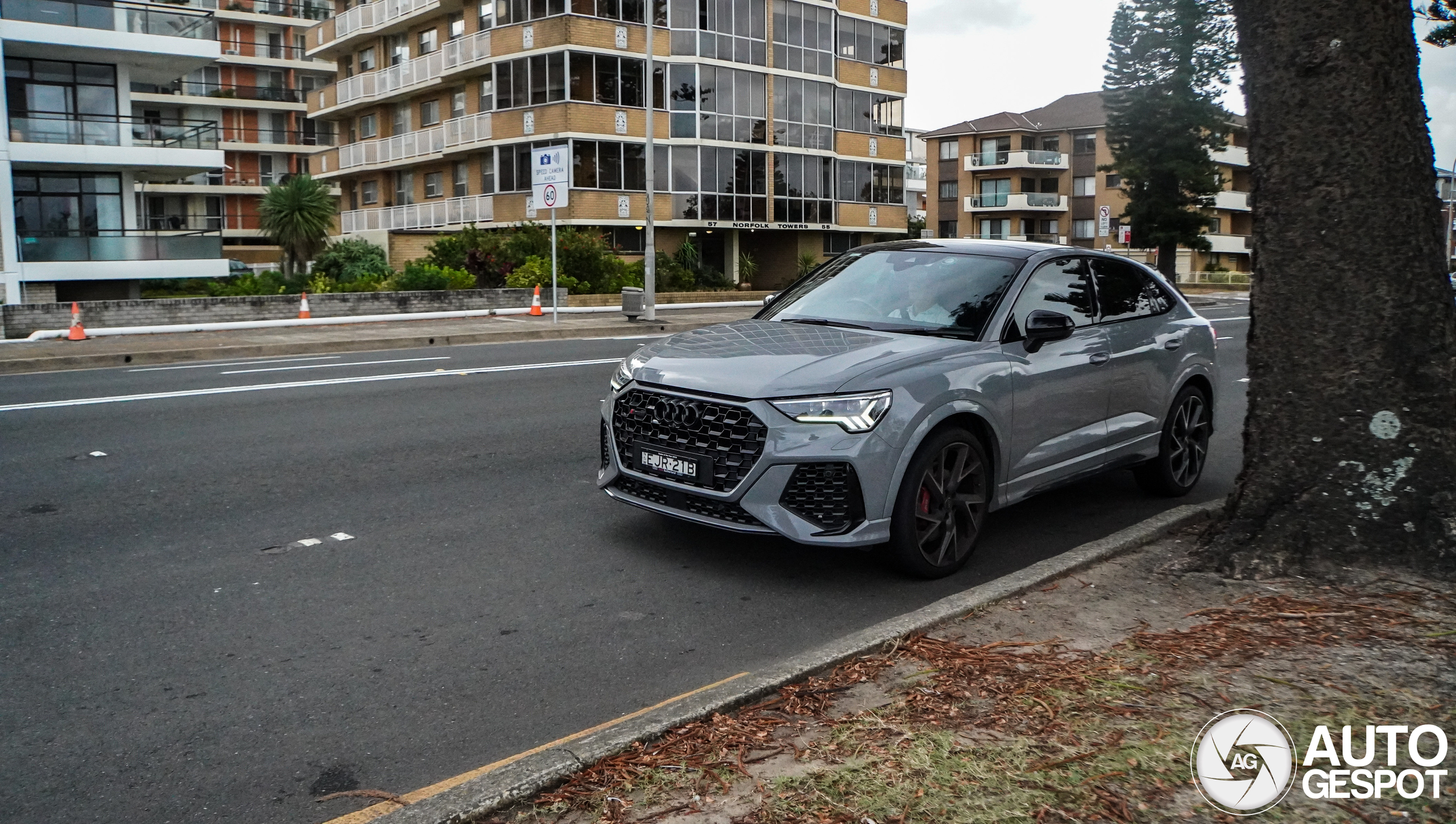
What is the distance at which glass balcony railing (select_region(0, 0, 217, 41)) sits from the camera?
3148 cm

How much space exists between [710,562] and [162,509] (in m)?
3.63

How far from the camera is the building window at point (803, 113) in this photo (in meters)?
44.7

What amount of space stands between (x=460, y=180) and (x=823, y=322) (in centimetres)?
4217

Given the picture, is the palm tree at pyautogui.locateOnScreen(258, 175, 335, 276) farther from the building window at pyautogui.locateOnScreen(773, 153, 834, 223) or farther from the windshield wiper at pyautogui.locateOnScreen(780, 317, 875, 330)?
the windshield wiper at pyautogui.locateOnScreen(780, 317, 875, 330)

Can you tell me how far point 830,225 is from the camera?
46.8 metres

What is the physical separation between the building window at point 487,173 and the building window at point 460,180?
111 centimetres

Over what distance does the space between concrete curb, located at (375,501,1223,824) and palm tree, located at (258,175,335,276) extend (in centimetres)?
3942

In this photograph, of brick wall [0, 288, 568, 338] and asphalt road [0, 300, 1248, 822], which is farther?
brick wall [0, 288, 568, 338]

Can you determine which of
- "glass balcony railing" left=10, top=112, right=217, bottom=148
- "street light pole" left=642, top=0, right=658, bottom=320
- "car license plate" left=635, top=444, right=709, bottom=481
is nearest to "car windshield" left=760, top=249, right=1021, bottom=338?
"car license plate" left=635, top=444, right=709, bottom=481

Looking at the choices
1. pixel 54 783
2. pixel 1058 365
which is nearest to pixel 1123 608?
pixel 1058 365

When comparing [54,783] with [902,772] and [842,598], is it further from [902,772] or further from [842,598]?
[842,598]

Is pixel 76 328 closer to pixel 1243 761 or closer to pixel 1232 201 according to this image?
pixel 1243 761

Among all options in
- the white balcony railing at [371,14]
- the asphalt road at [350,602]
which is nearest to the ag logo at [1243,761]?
the asphalt road at [350,602]

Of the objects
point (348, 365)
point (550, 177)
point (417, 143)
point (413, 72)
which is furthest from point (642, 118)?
point (348, 365)
